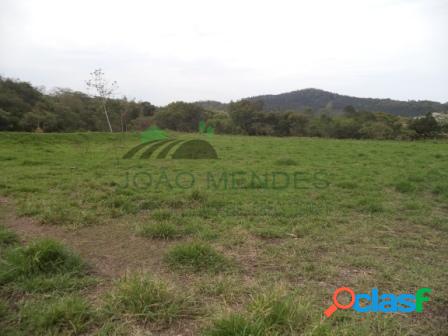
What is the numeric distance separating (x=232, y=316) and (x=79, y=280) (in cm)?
150

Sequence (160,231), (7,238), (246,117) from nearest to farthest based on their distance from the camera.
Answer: (7,238) → (160,231) → (246,117)

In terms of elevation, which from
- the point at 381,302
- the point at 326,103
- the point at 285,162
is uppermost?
the point at 326,103

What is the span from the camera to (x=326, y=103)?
69.9 metres

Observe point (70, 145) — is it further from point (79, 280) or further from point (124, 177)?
point (79, 280)

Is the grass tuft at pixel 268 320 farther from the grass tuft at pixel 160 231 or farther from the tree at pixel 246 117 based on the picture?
the tree at pixel 246 117

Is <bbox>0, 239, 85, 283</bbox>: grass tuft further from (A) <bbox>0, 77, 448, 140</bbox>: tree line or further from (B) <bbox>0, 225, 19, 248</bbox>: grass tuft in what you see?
(A) <bbox>0, 77, 448, 140</bbox>: tree line

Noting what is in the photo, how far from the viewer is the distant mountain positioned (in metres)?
60.2

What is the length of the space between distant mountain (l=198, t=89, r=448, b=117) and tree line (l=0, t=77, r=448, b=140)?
65.2 ft

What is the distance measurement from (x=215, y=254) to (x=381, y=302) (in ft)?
5.05

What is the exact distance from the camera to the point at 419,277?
99.0 inches

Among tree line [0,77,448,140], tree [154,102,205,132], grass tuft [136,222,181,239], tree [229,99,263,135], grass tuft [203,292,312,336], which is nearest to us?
grass tuft [203,292,312,336]

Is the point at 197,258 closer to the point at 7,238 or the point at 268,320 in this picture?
the point at 268,320

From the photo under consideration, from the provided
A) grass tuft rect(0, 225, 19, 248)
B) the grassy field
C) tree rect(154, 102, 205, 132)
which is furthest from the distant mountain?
grass tuft rect(0, 225, 19, 248)

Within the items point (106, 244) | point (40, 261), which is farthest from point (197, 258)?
point (40, 261)
